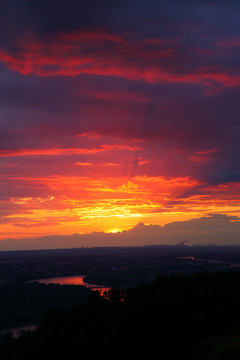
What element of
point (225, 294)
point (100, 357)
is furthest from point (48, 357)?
point (225, 294)

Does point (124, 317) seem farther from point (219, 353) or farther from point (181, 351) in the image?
point (219, 353)

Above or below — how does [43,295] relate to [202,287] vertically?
below

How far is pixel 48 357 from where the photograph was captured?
39375 millimetres

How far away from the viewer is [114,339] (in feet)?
123

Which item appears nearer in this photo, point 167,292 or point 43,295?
point 167,292

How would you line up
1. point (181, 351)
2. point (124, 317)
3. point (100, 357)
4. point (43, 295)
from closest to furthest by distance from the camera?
point (181, 351), point (100, 357), point (124, 317), point (43, 295)

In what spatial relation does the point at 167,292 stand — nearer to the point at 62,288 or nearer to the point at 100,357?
the point at 100,357

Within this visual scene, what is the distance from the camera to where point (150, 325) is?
38.0 meters

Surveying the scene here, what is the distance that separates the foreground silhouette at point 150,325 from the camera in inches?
1384

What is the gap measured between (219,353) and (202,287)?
12.9m

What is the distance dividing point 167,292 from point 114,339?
23.7 ft

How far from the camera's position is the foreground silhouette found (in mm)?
35156

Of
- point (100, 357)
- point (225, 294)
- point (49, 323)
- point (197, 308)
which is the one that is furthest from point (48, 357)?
point (225, 294)

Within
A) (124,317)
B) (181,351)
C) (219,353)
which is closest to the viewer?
(219,353)
